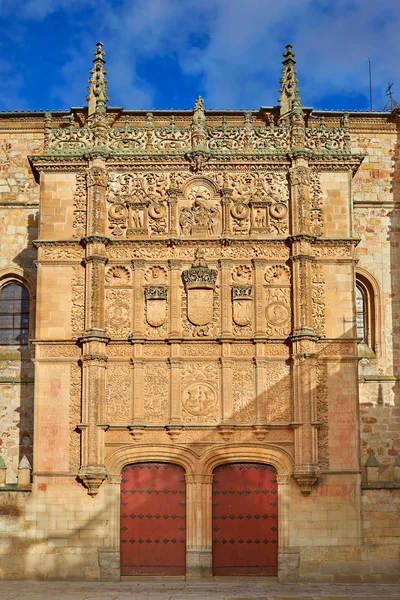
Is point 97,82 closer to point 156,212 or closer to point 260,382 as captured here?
point 156,212

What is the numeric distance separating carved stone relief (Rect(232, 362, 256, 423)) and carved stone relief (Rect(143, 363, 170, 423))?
70.5 inches

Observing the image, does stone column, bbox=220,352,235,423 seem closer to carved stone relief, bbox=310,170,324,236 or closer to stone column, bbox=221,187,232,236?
stone column, bbox=221,187,232,236

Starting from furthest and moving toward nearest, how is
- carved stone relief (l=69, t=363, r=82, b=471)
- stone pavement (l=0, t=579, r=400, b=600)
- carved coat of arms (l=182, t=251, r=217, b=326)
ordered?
carved coat of arms (l=182, t=251, r=217, b=326) → carved stone relief (l=69, t=363, r=82, b=471) → stone pavement (l=0, t=579, r=400, b=600)

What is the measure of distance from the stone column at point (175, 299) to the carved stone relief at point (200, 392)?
98 centimetres

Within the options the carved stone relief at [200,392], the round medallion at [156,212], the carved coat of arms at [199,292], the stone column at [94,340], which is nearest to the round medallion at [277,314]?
the carved coat of arms at [199,292]

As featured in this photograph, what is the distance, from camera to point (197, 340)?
24.8 meters

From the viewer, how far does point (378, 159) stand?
3173 cm

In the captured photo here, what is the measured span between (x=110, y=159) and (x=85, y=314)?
4.43 m

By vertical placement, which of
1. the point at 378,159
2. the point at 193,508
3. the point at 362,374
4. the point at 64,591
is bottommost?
the point at 64,591

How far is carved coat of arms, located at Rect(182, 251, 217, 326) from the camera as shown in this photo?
24922 mm

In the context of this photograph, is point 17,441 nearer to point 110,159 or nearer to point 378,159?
point 110,159

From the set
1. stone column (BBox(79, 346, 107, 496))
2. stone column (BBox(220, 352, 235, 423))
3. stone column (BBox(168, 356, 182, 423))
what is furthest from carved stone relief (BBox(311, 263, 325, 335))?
stone column (BBox(79, 346, 107, 496))

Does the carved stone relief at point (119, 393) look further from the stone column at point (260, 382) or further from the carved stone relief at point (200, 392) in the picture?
the stone column at point (260, 382)

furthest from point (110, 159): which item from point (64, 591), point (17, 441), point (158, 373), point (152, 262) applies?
point (64, 591)
